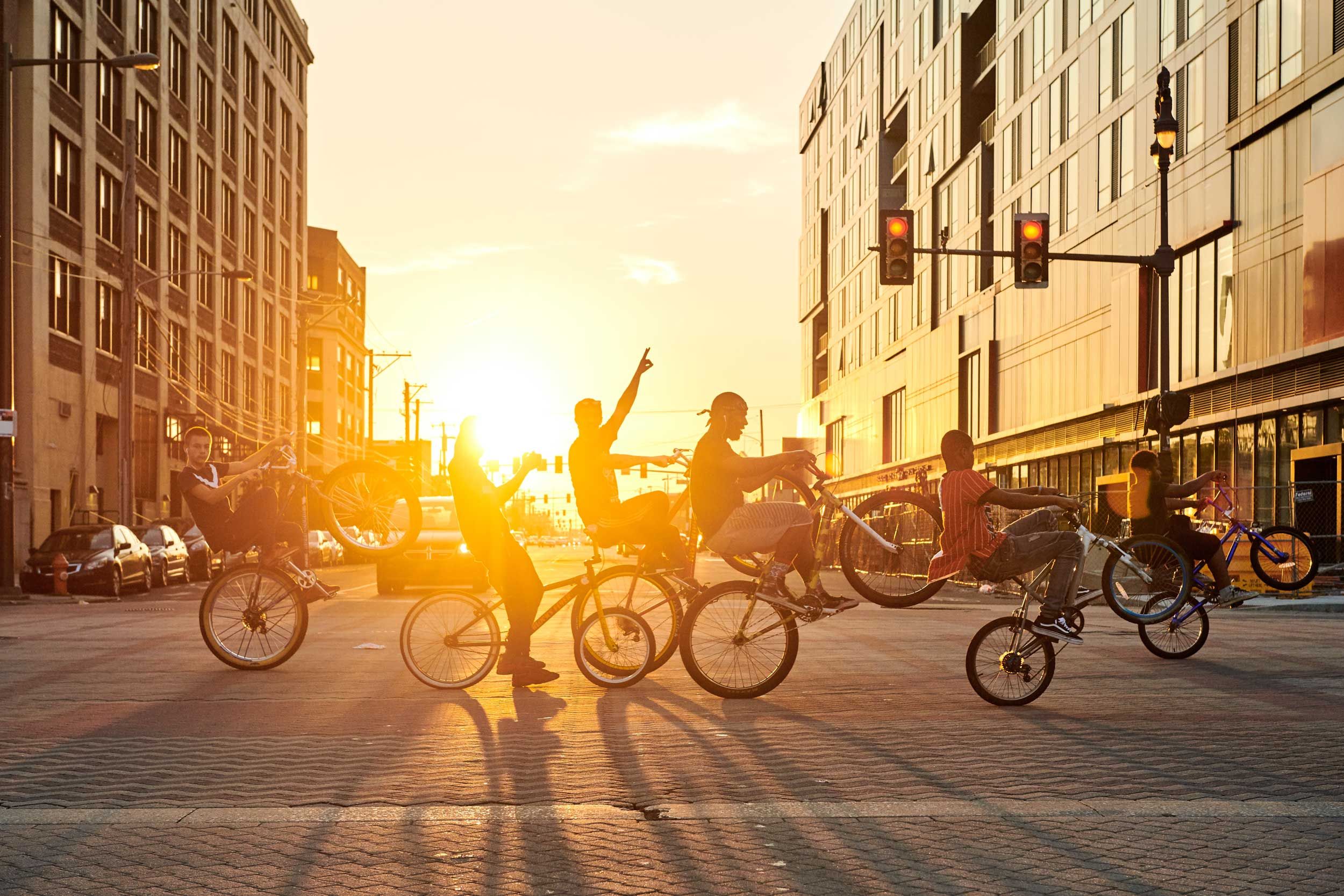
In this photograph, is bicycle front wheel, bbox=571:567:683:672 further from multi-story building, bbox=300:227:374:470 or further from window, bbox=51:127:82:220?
multi-story building, bbox=300:227:374:470

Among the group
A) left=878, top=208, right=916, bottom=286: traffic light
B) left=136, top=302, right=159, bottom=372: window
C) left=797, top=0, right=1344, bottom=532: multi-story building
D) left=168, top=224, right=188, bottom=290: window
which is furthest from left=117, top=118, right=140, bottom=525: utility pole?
left=797, top=0, right=1344, bottom=532: multi-story building

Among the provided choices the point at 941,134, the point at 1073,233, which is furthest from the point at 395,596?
the point at 941,134

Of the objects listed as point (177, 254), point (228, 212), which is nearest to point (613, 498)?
point (177, 254)

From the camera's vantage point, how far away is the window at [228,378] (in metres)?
59.4

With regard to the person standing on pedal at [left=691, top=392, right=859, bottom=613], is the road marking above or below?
below

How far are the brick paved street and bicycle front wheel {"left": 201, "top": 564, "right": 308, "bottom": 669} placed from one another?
0.24 m

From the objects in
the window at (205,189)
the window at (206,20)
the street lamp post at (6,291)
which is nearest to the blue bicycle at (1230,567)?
the street lamp post at (6,291)

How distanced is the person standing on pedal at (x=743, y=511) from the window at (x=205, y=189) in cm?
5076

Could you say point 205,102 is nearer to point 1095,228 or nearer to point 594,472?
point 1095,228

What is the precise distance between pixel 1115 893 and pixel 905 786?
1.94 m

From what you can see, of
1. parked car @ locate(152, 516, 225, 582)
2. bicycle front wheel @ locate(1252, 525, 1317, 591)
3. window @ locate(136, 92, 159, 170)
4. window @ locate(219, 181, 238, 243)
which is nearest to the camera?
bicycle front wheel @ locate(1252, 525, 1317, 591)

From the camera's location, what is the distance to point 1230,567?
55.3 feet

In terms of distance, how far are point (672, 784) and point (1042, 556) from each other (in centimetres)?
394

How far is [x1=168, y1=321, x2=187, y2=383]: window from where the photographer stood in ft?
170
